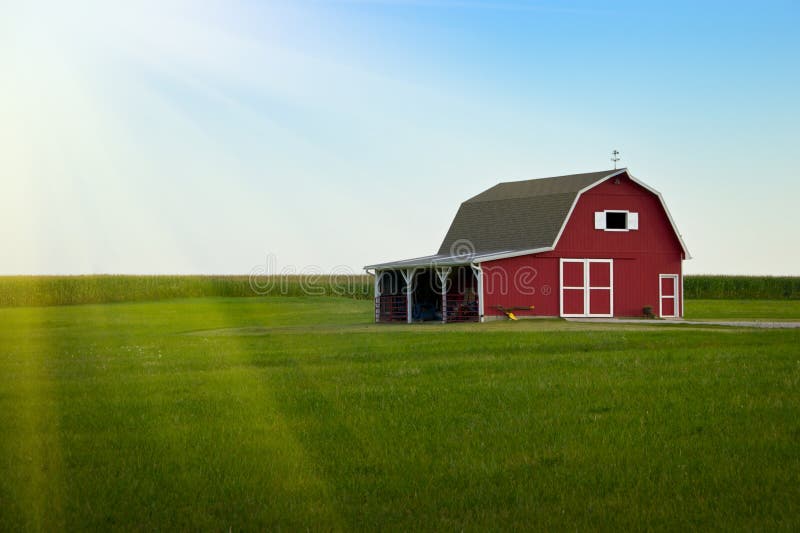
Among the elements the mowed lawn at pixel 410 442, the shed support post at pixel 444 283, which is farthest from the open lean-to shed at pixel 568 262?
the mowed lawn at pixel 410 442

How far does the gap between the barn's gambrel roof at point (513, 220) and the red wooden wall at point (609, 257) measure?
1.45 ft

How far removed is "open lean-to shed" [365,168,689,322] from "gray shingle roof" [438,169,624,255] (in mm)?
69

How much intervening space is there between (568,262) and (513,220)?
→ 410 centimetres

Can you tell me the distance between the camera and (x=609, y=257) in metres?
38.8

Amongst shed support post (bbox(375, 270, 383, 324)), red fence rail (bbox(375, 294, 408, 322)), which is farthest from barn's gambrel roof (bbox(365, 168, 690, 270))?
red fence rail (bbox(375, 294, 408, 322))

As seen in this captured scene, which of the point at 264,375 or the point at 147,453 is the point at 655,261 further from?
the point at 147,453

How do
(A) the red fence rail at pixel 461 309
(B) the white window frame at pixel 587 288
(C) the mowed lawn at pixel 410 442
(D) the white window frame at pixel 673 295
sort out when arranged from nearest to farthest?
(C) the mowed lawn at pixel 410 442 < (A) the red fence rail at pixel 461 309 < (B) the white window frame at pixel 587 288 < (D) the white window frame at pixel 673 295

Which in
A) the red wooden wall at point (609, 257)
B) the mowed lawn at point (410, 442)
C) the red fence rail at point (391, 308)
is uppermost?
the red wooden wall at point (609, 257)

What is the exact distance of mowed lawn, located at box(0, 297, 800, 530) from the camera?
27.1 ft

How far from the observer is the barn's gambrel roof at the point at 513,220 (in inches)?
1500

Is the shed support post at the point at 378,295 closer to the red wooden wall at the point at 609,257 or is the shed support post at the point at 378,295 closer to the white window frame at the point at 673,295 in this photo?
the red wooden wall at the point at 609,257

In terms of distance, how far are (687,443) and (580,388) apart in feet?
13.4

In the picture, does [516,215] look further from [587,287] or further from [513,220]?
[587,287]

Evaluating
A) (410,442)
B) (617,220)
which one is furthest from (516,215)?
(410,442)
